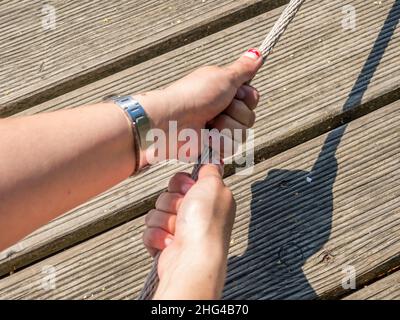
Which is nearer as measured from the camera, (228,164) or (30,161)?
(30,161)

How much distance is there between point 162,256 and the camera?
3.29ft

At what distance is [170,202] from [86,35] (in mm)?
494

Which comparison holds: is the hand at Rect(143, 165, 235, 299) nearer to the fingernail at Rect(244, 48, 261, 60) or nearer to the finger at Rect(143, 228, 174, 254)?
the finger at Rect(143, 228, 174, 254)

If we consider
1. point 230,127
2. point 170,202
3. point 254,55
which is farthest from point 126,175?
point 254,55

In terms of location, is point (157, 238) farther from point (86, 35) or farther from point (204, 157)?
point (86, 35)

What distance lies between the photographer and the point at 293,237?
1177 millimetres

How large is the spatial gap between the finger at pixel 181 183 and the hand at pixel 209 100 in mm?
78

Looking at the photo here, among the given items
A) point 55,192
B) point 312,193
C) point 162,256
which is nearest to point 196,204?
point 162,256

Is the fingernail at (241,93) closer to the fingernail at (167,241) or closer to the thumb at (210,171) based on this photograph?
the thumb at (210,171)
